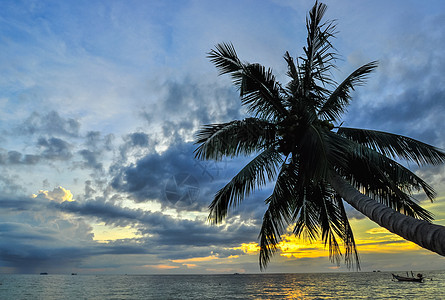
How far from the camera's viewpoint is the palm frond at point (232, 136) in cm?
916

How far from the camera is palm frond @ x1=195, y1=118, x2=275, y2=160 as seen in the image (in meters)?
9.16

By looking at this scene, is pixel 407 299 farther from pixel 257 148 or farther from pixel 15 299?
pixel 15 299

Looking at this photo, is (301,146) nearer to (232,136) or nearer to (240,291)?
(232,136)

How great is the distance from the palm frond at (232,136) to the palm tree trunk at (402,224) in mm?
2913

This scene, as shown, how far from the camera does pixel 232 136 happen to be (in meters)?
9.36

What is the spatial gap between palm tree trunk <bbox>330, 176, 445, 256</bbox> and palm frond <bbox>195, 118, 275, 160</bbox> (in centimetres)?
291

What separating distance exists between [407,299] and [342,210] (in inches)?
1801

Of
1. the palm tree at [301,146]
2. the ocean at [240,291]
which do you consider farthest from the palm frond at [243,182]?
the ocean at [240,291]

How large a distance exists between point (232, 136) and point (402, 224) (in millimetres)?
5202

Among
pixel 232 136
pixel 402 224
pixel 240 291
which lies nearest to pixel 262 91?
pixel 232 136

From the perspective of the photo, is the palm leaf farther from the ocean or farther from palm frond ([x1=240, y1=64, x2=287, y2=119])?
the ocean

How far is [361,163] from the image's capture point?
30.2 ft

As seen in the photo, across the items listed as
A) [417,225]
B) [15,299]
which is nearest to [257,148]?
[417,225]

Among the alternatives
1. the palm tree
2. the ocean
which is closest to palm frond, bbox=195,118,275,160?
the palm tree
